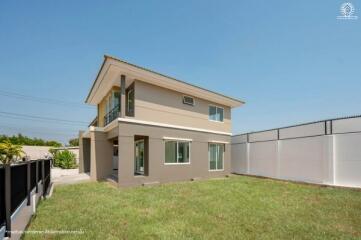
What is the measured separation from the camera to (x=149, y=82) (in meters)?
13.8

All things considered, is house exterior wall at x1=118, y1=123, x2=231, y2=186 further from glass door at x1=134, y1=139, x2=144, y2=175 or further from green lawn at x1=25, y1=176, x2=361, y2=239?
green lawn at x1=25, y1=176, x2=361, y2=239

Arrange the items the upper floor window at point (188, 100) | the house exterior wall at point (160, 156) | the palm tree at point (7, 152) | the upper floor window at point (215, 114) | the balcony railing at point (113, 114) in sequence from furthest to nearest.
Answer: the palm tree at point (7, 152) → the upper floor window at point (215, 114) → the upper floor window at point (188, 100) → the balcony railing at point (113, 114) → the house exterior wall at point (160, 156)

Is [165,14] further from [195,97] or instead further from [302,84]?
[302,84]

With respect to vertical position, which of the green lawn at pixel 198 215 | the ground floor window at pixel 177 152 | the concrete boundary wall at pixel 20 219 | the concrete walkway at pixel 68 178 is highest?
the ground floor window at pixel 177 152

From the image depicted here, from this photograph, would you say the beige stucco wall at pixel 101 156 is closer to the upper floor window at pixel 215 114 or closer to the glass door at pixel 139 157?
the glass door at pixel 139 157

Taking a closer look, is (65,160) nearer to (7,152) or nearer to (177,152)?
(7,152)

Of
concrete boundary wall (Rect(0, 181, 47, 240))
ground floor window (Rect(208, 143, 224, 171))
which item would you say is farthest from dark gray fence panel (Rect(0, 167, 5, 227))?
ground floor window (Rect(208, 143, 224, 171))

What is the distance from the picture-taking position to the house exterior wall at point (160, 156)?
11981 mm

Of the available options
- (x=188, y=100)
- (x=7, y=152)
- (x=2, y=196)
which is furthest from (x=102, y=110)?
(x=2, y=196)

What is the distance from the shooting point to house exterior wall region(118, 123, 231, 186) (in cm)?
1198

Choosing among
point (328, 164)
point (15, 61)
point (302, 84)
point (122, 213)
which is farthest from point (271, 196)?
point (15, 61)

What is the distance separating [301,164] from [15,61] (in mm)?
23567

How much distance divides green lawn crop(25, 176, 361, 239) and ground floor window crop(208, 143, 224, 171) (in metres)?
6.99

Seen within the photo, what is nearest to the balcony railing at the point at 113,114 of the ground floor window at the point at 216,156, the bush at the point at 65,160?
the ground floor window at the point at 216,156
